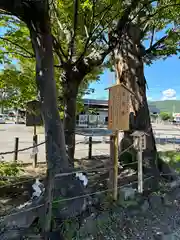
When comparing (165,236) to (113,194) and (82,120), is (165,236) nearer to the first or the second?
(113,194)

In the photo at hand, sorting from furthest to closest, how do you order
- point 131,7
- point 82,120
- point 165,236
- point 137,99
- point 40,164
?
1. point 82,120
2. point 40,164
3. point 137,99
4. point 131,7
5. point 165,236

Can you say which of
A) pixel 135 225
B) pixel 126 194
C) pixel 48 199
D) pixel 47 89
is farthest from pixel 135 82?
pixel 48 199

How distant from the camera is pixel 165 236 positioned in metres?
3.41

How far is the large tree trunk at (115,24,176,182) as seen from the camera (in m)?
6.00

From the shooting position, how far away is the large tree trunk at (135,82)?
600cm

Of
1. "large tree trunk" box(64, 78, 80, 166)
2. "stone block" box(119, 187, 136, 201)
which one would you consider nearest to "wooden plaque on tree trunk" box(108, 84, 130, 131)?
"stone block" box(119, 187, 136, 201)

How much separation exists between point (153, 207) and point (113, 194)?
0.90 meters

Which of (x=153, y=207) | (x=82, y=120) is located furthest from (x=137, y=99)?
(x=82, y=120)

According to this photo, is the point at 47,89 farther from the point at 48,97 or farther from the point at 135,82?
the point at 135,82

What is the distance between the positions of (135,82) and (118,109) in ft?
8.02

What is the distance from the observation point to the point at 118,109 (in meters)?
4.02

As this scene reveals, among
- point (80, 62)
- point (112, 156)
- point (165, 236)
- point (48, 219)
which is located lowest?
point (165, 236)

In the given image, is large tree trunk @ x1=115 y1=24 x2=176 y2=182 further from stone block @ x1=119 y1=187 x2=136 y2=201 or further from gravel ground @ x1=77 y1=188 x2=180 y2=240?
gravel ground @ x1=77 y1=188 x2=180 y2=240

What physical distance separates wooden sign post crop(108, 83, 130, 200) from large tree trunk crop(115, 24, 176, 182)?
2.01 m
